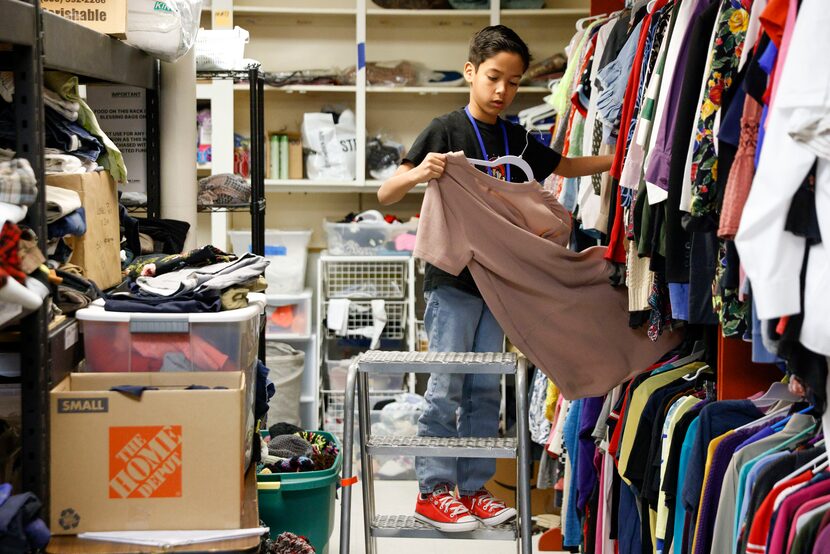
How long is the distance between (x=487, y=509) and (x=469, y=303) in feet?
1.93

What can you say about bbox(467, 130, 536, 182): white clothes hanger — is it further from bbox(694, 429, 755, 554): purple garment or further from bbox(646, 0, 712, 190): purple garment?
bbox(694, 429, 755, 554): purple garment

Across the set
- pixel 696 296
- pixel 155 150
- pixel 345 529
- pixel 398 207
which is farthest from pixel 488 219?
pixel 398 207

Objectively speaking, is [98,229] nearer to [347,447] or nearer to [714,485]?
[347,447]

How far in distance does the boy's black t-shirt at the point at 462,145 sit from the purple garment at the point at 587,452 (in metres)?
0.60

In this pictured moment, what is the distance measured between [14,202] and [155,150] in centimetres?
167

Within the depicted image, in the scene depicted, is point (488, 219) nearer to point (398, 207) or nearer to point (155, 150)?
point (155, 150)

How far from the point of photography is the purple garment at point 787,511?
6.35ft

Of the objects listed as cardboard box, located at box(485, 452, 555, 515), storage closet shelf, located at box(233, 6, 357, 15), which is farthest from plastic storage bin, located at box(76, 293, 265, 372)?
storage closet shelf, located at box(233, 6, 357, 15)

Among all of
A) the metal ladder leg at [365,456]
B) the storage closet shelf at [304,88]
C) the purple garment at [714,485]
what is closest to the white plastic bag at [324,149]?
the storage closet shelf at [304,88]

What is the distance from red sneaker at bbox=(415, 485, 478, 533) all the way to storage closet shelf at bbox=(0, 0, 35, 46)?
1.56 meters

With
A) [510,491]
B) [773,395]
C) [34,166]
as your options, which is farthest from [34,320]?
[510,491]

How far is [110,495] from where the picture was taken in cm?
199

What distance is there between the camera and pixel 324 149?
17.3 ft

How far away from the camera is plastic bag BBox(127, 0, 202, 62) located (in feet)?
9.21
